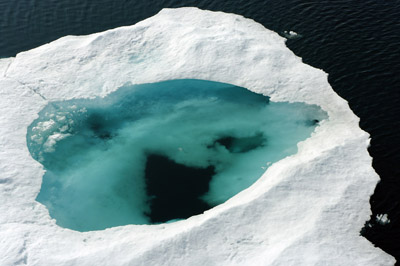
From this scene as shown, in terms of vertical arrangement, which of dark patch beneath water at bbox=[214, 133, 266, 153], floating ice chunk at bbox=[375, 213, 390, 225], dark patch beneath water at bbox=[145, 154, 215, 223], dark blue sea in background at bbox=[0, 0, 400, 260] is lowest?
dark patch beneath water at bbox=[145, 154, 215, 223]

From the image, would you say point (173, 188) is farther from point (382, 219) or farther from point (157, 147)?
point (382, 219)

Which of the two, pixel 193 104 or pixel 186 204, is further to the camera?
pixel 193 104

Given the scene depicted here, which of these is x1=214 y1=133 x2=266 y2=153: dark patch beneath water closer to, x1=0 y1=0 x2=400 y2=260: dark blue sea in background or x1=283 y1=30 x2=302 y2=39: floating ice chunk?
x1=0 y1=0 x2=400 y2=260: dark blue sea in background

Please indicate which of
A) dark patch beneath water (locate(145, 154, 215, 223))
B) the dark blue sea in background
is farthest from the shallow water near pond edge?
the dark blue sea in background

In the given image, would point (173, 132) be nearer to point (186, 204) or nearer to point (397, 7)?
point (186, 204)

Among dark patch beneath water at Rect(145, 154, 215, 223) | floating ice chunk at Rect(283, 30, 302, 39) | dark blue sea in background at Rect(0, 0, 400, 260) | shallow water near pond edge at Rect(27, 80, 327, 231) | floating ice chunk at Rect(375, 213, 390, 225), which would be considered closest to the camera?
floating ice chunk at Rect(375, 213, 390, 225)

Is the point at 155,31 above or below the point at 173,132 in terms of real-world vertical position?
above

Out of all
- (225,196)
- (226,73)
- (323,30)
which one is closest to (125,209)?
(225,196)
